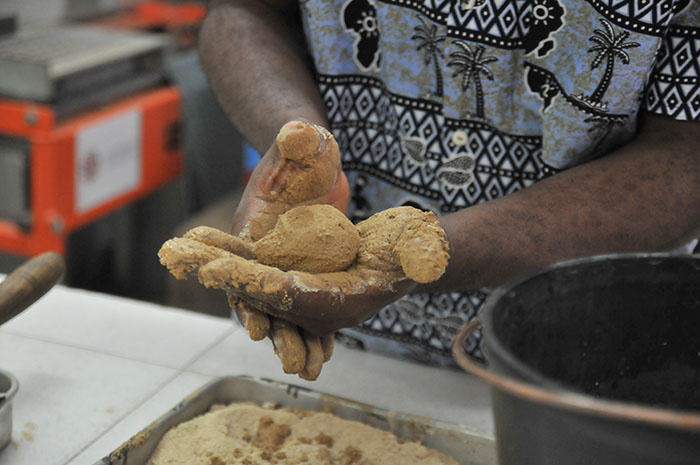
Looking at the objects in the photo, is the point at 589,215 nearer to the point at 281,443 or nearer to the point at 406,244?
the point at 406,244

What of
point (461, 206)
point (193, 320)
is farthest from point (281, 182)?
point (193, 320)

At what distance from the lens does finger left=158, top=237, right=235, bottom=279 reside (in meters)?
0.91

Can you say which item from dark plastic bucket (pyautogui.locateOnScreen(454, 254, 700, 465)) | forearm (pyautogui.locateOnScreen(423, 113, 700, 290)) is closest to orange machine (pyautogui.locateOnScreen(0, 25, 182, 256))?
forearm (pyautogui.locateOnScreen(423, 113, 700, 290))

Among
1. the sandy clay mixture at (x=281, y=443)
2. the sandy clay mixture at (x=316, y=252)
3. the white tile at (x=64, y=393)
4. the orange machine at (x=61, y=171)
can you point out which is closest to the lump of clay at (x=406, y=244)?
the sandy clay mixture at (x=316, y=252)

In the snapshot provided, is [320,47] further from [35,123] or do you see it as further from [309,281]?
[35,123]

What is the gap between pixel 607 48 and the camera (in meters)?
1.14

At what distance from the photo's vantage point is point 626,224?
1123 millimetres

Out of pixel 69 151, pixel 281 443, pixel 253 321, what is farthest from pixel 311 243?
pixel 69 151

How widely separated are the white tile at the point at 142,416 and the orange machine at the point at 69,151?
4.78 ft

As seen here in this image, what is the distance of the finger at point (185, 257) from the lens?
906mm

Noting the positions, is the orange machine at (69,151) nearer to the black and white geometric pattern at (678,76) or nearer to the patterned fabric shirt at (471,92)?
the patterned fabric shirt at (471,92)

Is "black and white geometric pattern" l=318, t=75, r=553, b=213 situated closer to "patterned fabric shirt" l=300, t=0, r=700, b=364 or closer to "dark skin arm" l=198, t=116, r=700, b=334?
"patterned fabric shirt" l=300, t=0, r=700, b=364

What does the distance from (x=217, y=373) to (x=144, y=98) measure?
1.81 meters

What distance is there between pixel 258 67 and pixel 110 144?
155 cm
